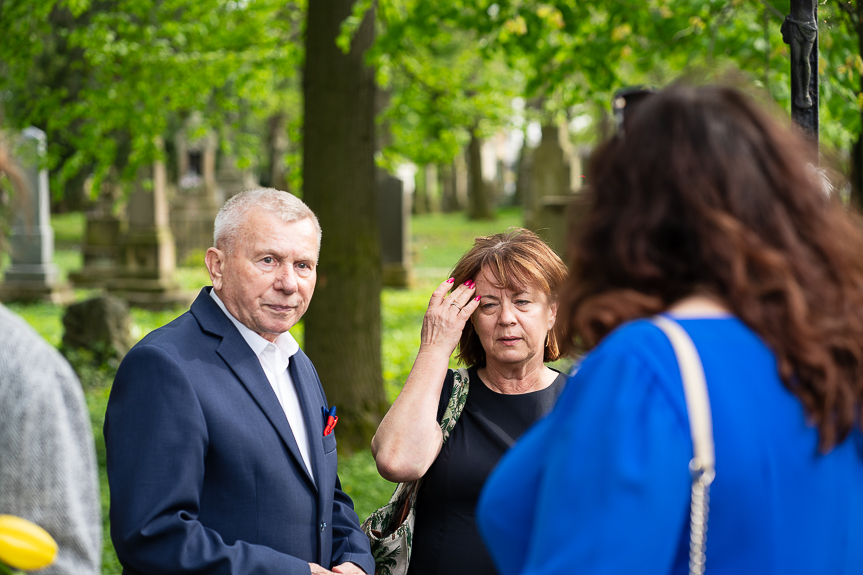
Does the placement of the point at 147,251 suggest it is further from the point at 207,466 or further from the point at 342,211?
the point at 207,466

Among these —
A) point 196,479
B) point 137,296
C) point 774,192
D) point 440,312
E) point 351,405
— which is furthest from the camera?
point 137,296

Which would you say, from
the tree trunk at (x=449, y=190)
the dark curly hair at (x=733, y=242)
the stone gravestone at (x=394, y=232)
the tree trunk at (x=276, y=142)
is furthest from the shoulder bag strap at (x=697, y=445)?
the tree trunk at (x=449, y=190)

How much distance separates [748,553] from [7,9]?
7.91m

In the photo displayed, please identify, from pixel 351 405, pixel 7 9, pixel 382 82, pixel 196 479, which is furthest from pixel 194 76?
pixel 196 479

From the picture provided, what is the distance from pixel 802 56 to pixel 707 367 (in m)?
1.56

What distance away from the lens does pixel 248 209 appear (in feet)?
7.89

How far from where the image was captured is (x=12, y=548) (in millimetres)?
1309

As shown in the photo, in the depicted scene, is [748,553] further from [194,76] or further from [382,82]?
[194,76]

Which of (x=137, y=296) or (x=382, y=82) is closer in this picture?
(x=382, y=82)

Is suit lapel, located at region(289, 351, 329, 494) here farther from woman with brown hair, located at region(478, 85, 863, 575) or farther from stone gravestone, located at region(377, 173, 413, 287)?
stone gravestone, located at region(377, 173, 413, 287)

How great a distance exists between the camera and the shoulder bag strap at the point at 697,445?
1143 mm

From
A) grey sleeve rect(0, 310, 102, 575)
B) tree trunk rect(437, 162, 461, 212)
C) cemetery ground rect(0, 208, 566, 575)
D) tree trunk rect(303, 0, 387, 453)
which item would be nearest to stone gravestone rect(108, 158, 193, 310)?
cemetery ground rect(0, 208, 566, 575)

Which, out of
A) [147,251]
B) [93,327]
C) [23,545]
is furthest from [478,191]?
[23,545]

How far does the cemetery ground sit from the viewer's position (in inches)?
233
